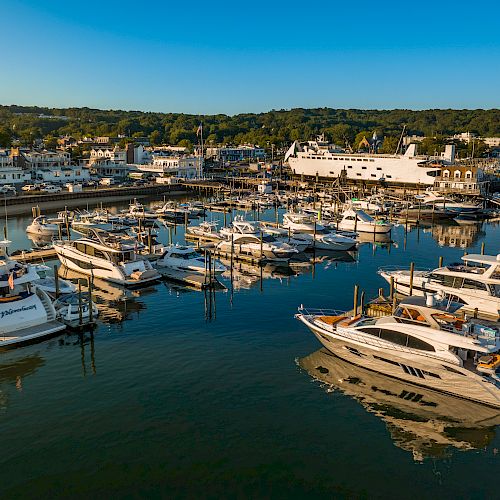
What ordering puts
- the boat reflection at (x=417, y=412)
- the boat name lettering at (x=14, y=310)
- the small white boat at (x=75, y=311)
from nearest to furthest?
the boat reflection at (x=417, y=412) → the boat name lettering at (x=14, y=310) → the small white boat at (x=75, y=311)

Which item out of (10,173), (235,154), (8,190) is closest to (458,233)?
(8,190)

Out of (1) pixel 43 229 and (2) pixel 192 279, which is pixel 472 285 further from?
(1) pixel 43 229

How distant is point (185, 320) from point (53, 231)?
3273 centimetres

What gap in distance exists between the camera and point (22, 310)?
84.9 feet

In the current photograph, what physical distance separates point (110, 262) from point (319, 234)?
2405 centimetres

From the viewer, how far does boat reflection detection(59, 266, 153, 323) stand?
30812 millimetres

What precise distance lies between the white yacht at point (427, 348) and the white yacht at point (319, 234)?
1021 inches

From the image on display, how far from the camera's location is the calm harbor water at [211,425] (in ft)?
52.4

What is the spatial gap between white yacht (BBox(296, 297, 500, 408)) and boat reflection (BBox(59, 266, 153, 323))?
12.8 meters

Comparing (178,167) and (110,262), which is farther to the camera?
(178,167)

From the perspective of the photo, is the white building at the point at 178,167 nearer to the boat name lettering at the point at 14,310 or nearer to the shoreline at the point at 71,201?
the shoreline at the point at 71,201

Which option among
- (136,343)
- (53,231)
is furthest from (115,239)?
(53,231)

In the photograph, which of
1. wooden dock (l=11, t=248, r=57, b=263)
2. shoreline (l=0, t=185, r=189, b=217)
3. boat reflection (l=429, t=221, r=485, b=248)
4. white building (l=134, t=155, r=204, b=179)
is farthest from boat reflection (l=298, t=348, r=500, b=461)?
white building (l=134, t=155, r=204, b=179)

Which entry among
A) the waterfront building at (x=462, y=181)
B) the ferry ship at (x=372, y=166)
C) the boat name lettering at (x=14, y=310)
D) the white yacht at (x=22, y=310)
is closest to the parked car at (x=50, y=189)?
the ferry ship at (x=372, y=166)
